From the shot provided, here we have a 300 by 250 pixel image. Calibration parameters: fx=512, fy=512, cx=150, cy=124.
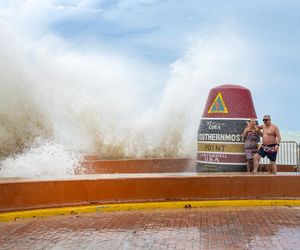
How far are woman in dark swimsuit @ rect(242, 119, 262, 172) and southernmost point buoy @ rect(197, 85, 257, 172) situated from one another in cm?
12

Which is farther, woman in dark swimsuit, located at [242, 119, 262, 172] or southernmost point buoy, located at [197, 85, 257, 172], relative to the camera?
southernmost point buoy, located at [197, 85, 257, 172]

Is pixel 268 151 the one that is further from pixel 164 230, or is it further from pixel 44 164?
pixel 44 164

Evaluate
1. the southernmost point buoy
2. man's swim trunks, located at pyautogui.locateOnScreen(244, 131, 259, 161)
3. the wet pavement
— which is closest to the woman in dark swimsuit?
man's swim trunks, located at pyautogui.locateOnScreen(244, 131, 259, 161)

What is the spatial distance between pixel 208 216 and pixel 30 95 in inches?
508

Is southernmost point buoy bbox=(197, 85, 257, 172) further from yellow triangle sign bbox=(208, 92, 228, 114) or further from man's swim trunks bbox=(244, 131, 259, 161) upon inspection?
man's swim trunks bbox=(244, 131, 259, 161)

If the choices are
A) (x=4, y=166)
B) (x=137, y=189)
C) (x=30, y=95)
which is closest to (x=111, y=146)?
(x=30, y=95)

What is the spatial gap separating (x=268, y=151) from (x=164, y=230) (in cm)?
467

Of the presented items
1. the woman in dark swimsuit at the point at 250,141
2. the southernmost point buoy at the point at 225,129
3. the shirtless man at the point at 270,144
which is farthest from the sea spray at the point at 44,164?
the shirtless man at the point at 270,144

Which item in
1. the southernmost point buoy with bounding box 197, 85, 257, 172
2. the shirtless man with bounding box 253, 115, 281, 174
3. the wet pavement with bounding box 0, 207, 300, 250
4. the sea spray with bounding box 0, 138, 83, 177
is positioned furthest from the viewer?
the sea spray with bounding box 0, 138, 83, 177

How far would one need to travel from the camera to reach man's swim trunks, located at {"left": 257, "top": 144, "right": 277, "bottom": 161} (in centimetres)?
1080

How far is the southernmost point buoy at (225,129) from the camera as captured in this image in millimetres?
11180

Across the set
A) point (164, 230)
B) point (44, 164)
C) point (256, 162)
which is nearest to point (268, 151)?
point (256, 162)

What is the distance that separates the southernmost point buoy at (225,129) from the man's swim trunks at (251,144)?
129 millimetres

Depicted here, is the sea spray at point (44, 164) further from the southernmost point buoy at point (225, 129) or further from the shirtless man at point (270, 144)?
the shirtless man at point (270, 144)
